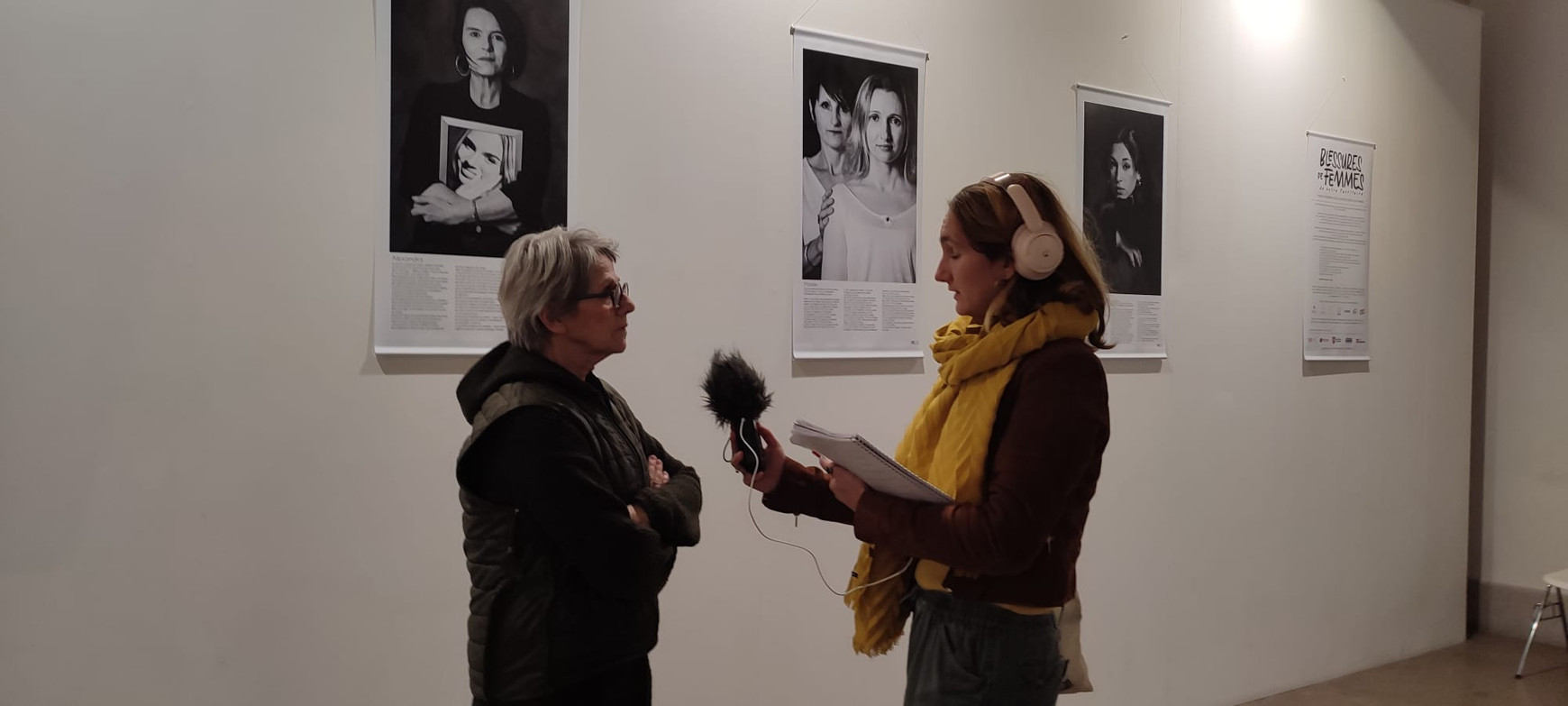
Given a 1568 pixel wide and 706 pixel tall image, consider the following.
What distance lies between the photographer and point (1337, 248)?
5184mm

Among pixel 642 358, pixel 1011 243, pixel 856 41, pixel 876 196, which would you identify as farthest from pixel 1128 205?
pixel 1011 243

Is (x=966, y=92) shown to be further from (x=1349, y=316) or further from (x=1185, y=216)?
(x=1349, y=316)

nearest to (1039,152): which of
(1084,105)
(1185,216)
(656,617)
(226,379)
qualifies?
(1084,105)

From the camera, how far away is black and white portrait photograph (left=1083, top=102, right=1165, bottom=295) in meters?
4.26

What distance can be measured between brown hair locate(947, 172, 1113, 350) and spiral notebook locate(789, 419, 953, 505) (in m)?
0.34

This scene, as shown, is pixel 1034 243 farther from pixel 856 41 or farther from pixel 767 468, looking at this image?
pixel 856 41

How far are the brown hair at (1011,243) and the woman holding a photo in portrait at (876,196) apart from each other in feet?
5.11

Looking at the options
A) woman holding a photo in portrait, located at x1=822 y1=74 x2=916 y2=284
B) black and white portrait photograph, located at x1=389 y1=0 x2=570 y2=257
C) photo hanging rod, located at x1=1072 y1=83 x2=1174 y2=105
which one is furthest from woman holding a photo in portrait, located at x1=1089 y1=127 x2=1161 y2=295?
black and white portrait photograph, located at x1=389 y1=0 x2=570 y2=257

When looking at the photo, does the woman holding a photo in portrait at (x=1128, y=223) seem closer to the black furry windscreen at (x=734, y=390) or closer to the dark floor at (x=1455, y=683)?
the dark floor at (x=1455, y=683)

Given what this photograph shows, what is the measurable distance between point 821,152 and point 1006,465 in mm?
1891

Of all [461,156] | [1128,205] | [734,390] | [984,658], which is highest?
[1128,205]

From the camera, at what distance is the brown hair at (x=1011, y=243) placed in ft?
6.54

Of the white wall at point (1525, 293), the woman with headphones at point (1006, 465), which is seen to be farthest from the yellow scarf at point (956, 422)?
the white wall at point (1525, 293)

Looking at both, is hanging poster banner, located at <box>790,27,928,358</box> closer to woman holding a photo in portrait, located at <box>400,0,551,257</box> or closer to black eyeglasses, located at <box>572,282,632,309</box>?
woman holding a photo in portrait, located at <box>400,0,551,257</box>
